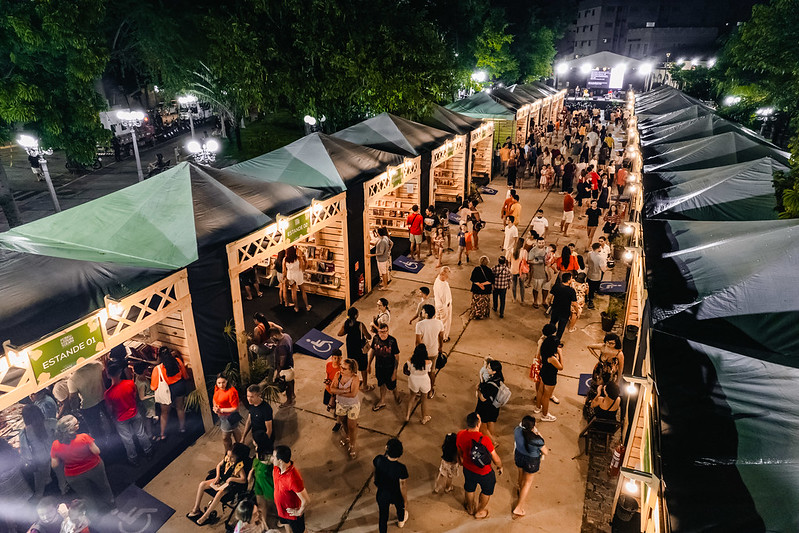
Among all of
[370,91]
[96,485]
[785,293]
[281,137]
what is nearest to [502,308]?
[785,293]

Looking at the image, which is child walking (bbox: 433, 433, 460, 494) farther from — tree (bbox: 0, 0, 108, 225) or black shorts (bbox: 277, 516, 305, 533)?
tree (bbox: 0, 0, 108, 225)

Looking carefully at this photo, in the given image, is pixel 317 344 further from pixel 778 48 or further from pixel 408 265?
pixel 778 48

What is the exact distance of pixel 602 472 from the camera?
269 inches

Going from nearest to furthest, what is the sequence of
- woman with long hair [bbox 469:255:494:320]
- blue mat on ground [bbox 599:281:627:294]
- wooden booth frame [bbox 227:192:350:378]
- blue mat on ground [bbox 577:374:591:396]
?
wooden booth frame [bbox 227:192:350:378] → blue mat on ground [bbox 577:374:591:396] → woman with long hair [bbox 469:255:494:320] → blue mat on ground [bbox 599:281:627:294]

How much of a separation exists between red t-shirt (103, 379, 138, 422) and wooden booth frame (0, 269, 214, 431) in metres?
0.50

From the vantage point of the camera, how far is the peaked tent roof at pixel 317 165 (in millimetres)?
10586

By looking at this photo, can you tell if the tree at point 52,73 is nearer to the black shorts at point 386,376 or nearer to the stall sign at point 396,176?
the stall sign at point 396,176

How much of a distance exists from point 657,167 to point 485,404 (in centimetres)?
979

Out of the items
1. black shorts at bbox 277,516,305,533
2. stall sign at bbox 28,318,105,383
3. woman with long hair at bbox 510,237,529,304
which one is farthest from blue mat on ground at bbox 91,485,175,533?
woman with long hair at bbox 510,237,529,304

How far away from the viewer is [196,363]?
733cm

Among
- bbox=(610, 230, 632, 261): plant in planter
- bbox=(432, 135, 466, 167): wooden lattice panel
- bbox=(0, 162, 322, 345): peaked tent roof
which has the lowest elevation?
bbox=(610, 230, 632, 261): plant in planter

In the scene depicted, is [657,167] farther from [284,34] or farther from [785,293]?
[284,34]

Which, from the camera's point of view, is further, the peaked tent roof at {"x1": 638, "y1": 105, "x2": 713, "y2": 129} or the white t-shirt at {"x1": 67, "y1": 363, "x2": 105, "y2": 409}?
the peaked tent roof at {"x1": 638, "y1": 105, "x2": 713, "y2": 129}

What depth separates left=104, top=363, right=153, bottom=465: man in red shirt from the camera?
21.4 feet
